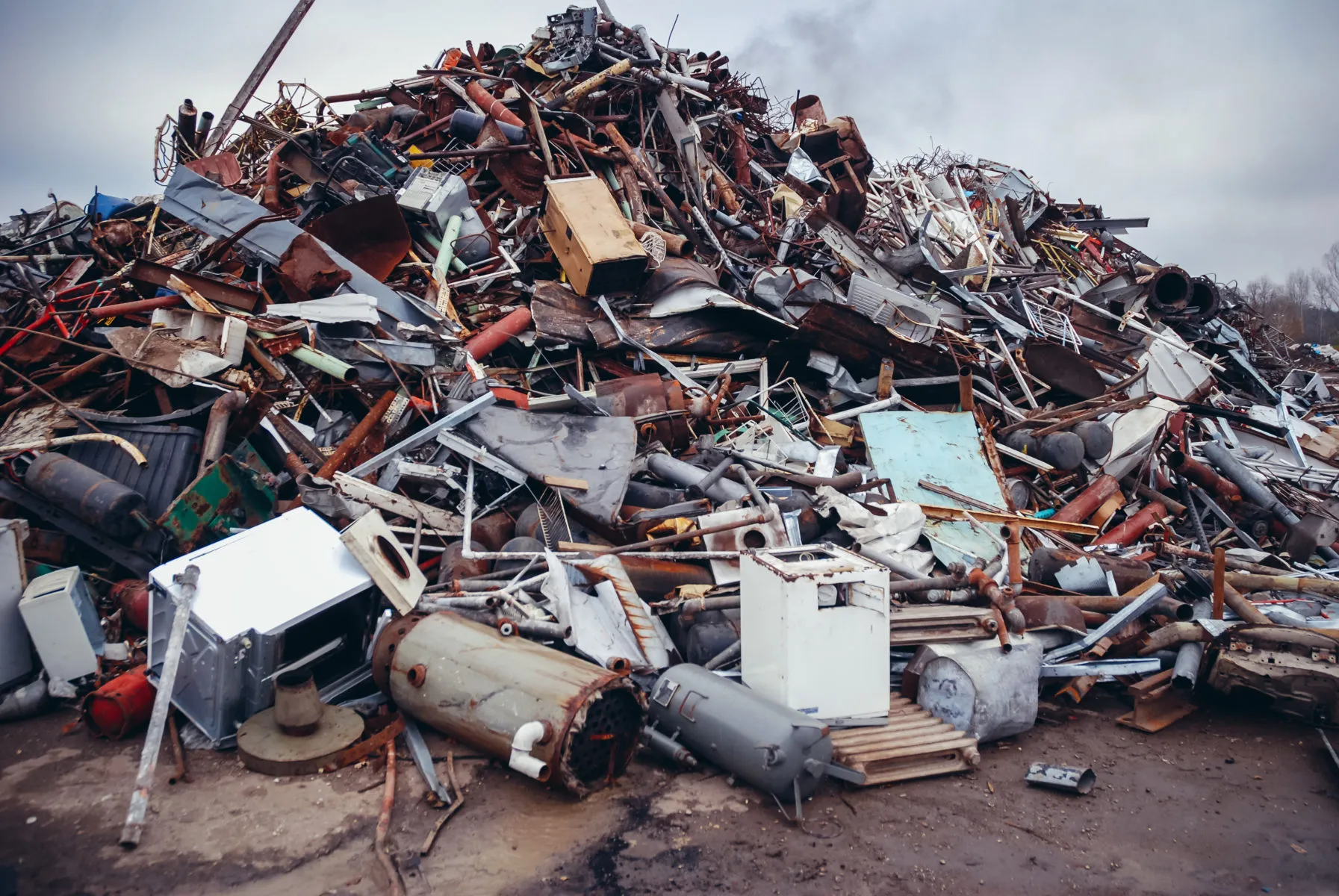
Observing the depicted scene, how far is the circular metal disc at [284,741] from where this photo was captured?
3.95m

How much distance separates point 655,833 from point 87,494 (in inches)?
165

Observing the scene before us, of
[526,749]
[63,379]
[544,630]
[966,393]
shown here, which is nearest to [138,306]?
[63,379]

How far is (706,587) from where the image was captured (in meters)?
5.45

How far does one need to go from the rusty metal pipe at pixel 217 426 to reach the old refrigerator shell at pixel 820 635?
12.6 ft

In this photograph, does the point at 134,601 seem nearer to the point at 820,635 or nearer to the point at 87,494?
the point at 87,494

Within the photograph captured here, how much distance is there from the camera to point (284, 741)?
406cm

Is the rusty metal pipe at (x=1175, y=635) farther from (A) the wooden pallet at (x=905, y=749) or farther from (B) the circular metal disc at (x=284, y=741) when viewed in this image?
(B) the circular metal disc at (x=284, y=741)

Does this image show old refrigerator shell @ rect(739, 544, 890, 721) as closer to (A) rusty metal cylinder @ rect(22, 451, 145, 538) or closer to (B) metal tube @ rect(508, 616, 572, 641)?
(B) metal tube @ rect(508, 616, 572, 641)

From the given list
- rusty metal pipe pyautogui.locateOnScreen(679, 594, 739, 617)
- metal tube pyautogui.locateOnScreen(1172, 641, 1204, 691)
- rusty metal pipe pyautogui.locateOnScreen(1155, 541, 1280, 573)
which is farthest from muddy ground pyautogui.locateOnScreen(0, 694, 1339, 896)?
rusty metal pipe pyautogui.locateOnScreen(1155, 541, 1280, 573)

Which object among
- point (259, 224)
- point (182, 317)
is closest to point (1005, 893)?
point (182, 317)

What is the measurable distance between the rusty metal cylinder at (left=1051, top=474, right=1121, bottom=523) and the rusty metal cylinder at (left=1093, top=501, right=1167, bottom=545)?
0.82 ft

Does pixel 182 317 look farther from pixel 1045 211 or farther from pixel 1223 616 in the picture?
pixel 1045 211

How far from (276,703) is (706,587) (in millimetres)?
2647

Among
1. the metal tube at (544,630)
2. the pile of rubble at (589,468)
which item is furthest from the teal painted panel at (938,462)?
the metal tube at (544,630)
